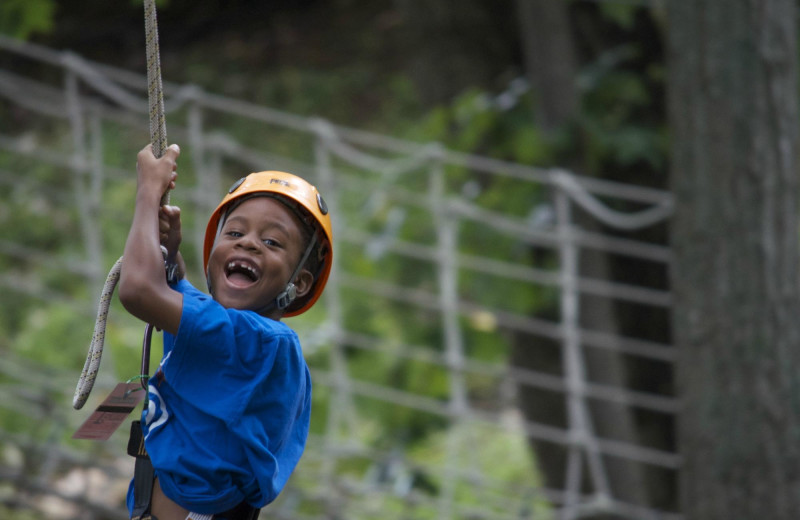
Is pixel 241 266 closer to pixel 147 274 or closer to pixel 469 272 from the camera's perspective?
pixel 147 274

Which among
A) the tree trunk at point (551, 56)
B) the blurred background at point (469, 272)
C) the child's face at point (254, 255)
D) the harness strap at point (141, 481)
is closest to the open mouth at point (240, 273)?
the child's face at point (254, 255)

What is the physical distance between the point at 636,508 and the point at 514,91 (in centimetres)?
160

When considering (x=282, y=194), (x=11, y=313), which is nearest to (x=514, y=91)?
(x=282, y=194)

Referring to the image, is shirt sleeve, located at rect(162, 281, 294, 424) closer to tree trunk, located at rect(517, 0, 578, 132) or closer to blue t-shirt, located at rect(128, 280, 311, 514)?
blue t-shirt, located at rect(128, 280, 311, 514)

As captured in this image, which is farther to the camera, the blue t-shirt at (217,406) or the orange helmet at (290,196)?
the orange helmet at (290,196)

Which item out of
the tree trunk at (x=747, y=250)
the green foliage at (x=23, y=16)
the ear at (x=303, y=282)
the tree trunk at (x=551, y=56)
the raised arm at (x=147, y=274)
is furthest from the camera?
the tree trunk at (x=551, y=56)

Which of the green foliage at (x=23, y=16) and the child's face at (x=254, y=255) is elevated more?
the green foliage at (x=23, y=16)

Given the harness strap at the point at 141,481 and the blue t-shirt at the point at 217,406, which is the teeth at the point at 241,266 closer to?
the blue t-shirt at the point at 217,406

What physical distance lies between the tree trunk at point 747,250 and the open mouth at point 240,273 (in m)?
1.64

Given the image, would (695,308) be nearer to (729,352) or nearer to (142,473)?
(729,352)

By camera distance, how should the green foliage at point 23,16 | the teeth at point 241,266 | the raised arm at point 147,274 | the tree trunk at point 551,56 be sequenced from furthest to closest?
the tree trunk at point 551,56 → the green foliage at point 23,16 → the teeth at point 241,266 → the raised arm at point 147,274

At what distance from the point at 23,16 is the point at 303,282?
2039 mm

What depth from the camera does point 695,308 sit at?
279cm

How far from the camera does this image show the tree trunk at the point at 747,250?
2.69m
